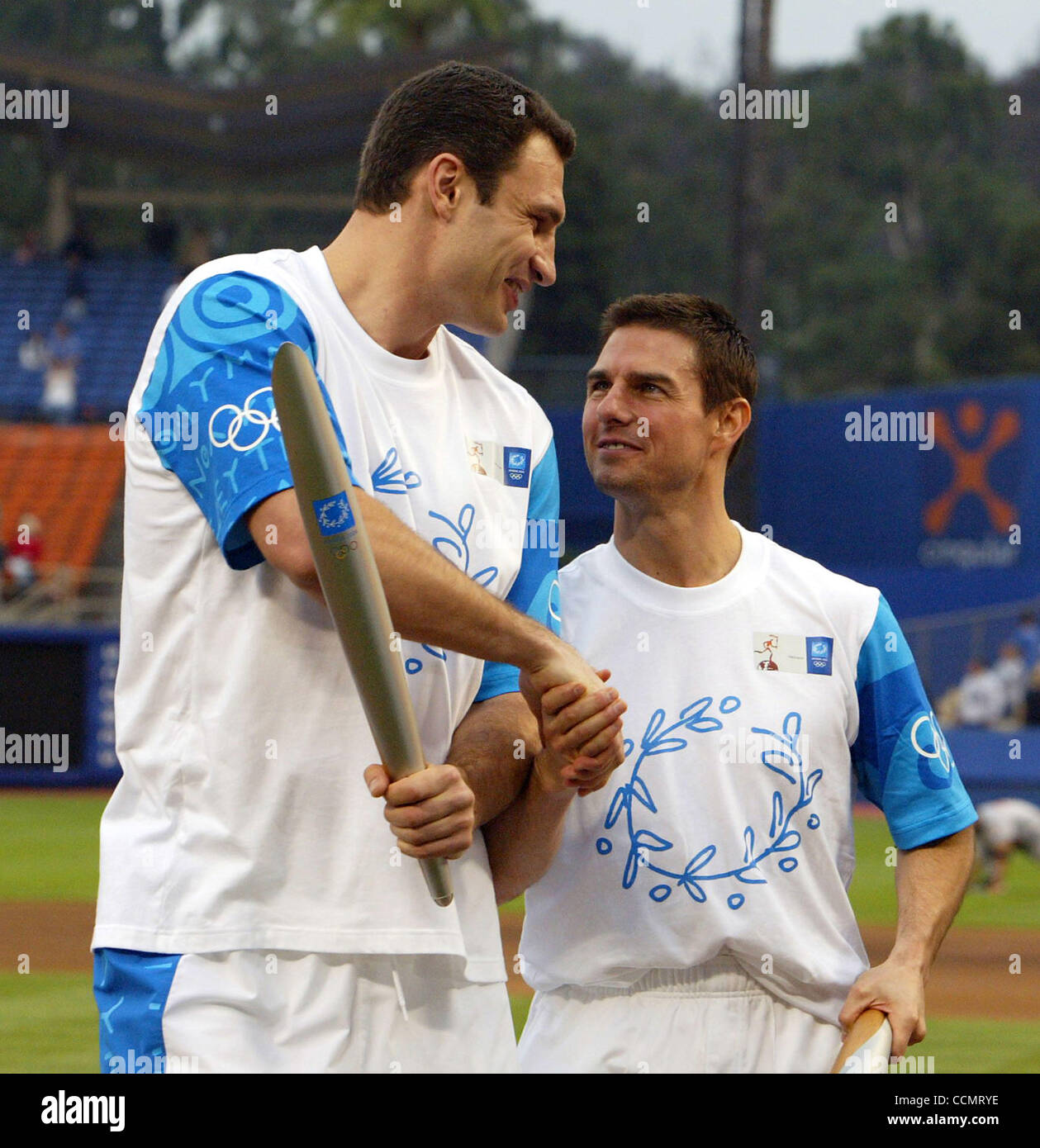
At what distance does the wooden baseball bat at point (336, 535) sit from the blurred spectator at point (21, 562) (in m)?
20.4

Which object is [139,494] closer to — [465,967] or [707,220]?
[465,967]

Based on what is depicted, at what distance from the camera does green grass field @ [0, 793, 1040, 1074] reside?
791cm

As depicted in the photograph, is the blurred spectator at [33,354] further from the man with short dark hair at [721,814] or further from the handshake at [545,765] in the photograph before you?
the handshake at [545,765]

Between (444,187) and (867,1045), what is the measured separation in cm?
170

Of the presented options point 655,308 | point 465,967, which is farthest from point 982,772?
point 465,967

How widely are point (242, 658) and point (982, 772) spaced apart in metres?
13.0

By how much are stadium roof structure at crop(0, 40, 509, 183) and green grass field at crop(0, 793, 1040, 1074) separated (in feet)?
43.3

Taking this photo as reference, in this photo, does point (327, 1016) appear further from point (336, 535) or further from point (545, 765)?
point (336, 535)

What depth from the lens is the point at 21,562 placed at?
2367 cm

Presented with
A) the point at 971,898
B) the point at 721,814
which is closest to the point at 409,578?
the point at 721,814

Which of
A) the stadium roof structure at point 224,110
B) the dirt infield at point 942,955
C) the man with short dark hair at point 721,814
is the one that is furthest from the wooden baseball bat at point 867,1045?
the stadium roof structure at point 224,110

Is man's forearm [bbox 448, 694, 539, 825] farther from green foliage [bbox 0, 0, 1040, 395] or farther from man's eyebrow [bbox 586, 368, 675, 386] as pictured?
green foliage [bbox 0, 0, 1040, 395]
